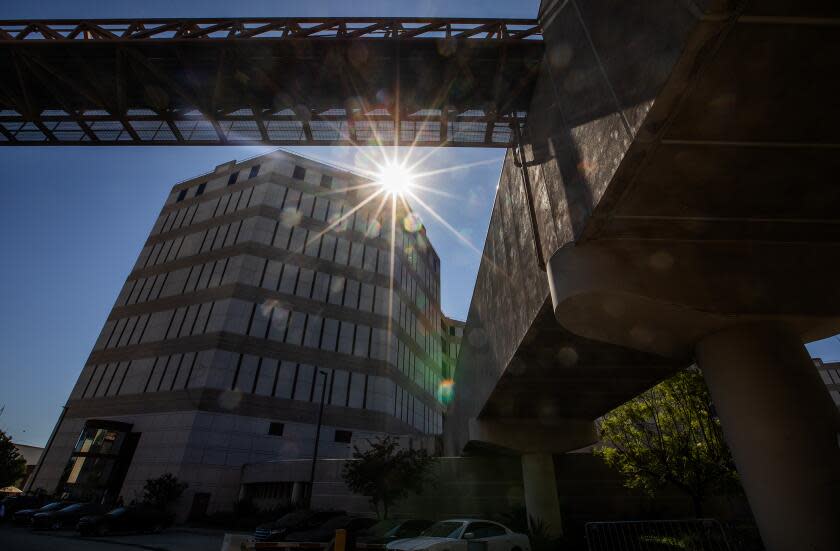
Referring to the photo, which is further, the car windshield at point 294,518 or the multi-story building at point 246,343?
the multi-story building at point 246,343

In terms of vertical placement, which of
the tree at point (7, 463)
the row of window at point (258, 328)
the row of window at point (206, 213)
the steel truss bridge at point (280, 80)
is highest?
the row of window at point (206, 213)

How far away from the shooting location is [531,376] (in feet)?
35.2

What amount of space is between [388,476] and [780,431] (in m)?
18.1

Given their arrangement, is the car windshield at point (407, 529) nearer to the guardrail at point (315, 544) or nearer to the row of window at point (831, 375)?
the guardrail at point (315, 544)

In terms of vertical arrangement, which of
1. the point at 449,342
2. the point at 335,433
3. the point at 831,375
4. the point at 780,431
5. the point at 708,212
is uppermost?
the point at 449,342

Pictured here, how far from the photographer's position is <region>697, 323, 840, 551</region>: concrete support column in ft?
15.8

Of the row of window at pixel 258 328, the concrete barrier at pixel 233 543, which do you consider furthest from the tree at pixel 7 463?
the concrete barrier at pixel 233 543

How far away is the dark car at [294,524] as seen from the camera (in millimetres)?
13646

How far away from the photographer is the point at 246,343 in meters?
33.8

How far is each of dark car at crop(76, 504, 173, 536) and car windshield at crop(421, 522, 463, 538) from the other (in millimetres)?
17062

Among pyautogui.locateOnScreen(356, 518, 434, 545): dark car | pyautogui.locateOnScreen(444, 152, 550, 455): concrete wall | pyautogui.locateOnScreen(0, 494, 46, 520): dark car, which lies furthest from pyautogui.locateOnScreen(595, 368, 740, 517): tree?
pyautogui.locateOnScreen(0, 494, 46, 520): dark car

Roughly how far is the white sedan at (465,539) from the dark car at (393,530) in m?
2.24

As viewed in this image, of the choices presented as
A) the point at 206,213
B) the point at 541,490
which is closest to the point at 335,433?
the point at 541,490

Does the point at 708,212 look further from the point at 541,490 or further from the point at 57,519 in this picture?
the point at 57,519
